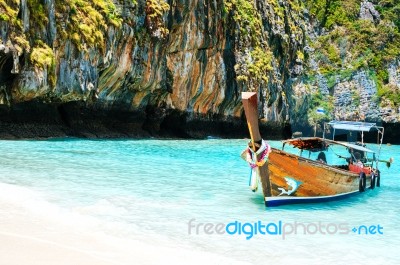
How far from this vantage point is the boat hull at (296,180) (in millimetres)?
9883

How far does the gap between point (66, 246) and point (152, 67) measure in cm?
2562

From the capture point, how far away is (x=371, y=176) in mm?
14211

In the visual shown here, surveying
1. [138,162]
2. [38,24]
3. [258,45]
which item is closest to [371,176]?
[138,162]

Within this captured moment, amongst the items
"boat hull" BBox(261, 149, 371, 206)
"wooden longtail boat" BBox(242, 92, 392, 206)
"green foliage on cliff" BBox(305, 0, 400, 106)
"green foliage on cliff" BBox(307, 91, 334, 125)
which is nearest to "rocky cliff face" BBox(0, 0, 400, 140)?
"green foliage on cliff" BBox(307, 91, 334, 125)

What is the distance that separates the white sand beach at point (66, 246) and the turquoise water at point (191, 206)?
0.50 meters

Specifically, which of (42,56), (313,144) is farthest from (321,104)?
(313,144)

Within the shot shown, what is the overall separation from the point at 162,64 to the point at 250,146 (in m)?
22.5

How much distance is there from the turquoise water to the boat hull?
0.27m

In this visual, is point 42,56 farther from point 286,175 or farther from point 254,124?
point 254,124

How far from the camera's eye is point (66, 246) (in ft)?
17.7

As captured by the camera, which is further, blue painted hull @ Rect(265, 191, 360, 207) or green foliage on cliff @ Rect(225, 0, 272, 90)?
green foliage on cliff @ Rect(225, 0, 272, 90)

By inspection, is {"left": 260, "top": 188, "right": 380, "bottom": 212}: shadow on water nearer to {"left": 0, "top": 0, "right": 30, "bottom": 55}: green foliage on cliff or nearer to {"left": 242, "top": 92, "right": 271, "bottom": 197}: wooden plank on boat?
{"left": 242, "top": 92, "right": 271, "bottom": 197}: wooden plank on boat

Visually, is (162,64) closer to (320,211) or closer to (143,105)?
(143,105)

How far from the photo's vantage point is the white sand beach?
489 cm
